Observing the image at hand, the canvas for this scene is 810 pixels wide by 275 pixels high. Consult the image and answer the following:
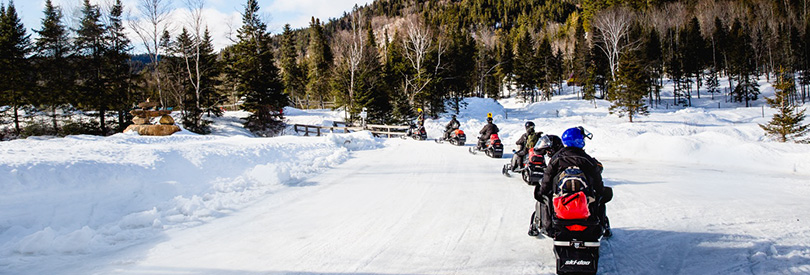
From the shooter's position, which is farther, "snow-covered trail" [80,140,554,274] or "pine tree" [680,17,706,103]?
"pine tree" [680,17,706,103]

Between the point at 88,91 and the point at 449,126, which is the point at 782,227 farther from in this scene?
the point at 88,91

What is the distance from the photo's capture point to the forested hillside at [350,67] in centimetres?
2522

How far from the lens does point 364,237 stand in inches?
175

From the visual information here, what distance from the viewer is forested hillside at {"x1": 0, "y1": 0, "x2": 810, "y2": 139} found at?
25219 millimetres

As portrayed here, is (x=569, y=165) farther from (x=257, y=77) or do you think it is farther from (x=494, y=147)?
(x=257, y=77)

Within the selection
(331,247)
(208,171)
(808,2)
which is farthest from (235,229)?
(808,2)

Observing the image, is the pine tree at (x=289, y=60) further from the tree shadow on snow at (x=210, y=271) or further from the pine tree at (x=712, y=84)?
the pine tree at (x=712, y=84)

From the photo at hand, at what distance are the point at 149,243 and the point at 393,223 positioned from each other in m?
2.96

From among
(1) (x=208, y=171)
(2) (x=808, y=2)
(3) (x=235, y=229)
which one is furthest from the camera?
(2) (x=808, y=2)

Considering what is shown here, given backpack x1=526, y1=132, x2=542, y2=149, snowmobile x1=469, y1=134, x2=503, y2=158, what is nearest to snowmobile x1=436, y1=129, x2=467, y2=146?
snowmobile x1=469, y1=134, x2=503, y2=158

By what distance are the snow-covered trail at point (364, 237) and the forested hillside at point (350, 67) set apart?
935 inches

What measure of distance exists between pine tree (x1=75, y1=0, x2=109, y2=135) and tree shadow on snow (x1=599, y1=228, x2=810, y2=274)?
30554mm

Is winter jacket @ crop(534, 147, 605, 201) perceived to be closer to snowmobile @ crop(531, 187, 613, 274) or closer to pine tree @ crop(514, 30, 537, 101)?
snowmobile @ crop(531, 187, 613, 274)

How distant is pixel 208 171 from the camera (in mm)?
7945
